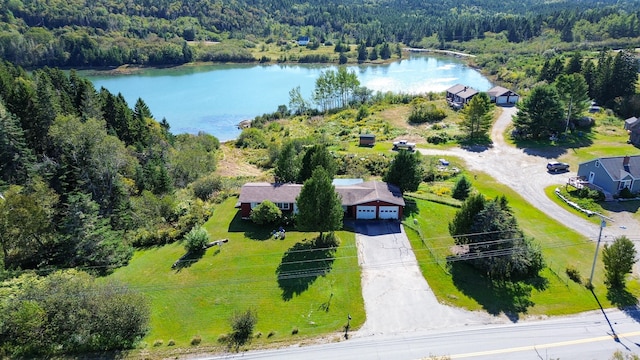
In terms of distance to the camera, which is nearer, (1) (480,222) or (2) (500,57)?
(1) (480,222)

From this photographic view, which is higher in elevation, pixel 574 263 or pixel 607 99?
pixel 607 99

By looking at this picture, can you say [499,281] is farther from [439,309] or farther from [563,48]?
[563,48]

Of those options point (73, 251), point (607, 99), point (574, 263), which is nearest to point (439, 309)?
point (574, 263)

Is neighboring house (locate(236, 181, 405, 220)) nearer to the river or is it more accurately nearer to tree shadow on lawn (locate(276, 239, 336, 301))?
tree shadow on lawn (locate(276, 239, 336, 301))

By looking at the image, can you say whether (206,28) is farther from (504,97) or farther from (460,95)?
(504,97)

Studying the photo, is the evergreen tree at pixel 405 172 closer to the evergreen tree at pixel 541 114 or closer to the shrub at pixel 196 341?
the shrub at pixel 196 341

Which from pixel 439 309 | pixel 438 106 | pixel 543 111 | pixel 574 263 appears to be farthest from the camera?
pixel 438 106

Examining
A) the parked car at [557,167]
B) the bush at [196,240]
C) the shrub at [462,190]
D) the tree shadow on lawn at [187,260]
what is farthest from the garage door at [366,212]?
the parked car at [557,167]
